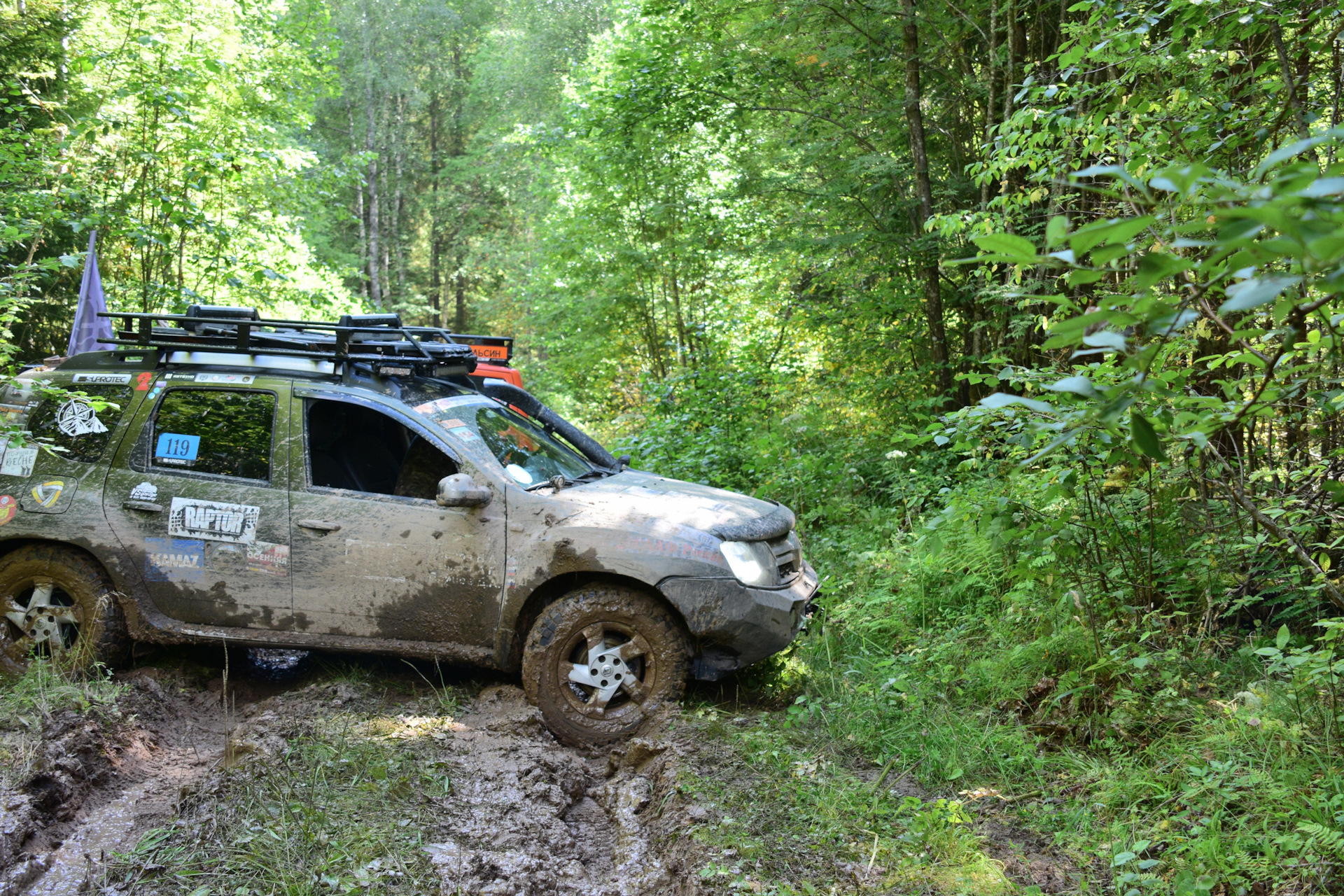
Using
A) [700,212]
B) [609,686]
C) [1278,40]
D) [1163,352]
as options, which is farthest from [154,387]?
[700,212]

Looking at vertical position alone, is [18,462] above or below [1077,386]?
below

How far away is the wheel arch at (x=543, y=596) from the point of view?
4738 mm

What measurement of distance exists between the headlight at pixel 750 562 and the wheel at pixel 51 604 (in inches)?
141

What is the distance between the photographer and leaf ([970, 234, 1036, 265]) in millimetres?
1573

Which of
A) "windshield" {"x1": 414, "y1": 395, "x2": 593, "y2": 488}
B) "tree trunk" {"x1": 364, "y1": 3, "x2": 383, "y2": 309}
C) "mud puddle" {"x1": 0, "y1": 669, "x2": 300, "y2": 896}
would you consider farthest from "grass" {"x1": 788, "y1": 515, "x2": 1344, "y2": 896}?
"tree trunk" {"x1": 364, "y1": 3, "x2": 383, "y2": 309}

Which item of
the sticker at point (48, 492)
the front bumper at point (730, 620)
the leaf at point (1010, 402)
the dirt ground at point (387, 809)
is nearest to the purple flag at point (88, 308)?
the sticker at point (48, 492)

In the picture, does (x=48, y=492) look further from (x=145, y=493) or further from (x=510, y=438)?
(x=510, y=438)

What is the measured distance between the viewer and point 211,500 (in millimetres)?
4988

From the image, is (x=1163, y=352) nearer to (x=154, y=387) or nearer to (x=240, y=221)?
(x=154, y=387)

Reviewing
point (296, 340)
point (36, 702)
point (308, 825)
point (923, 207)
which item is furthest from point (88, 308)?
point (923, 207)

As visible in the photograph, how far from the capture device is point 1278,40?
399cm

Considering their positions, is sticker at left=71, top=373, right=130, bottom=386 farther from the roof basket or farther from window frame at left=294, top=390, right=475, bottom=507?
window frame at left=294, top=390, right=475, bottom=507

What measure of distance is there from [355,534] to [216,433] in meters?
1.12

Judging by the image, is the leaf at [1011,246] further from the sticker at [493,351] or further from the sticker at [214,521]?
the sticker at [493,351]
